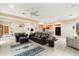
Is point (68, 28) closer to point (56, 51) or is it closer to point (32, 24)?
point (56, 51)

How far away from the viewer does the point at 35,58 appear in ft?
11.4

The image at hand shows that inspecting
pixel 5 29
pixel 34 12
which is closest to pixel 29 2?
pixel 34 12

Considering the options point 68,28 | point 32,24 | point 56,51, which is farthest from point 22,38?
point 68,28

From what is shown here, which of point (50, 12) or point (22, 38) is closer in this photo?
point (50, 12)

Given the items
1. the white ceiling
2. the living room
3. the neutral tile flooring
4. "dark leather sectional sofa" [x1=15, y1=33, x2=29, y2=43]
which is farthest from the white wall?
"dark leather sectional sofa" [x1=15, y1=33, x2=29, y2=43]

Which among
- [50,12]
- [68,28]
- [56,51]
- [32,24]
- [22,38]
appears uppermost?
[50,12]

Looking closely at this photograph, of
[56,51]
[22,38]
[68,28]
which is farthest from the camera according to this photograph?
[22,38]

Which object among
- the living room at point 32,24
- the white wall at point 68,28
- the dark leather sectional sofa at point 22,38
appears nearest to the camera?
the living room at point 32,24

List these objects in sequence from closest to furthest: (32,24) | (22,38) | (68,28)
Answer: (68,28) < (32,24) < (22,38)

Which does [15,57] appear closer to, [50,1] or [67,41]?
[50,1]

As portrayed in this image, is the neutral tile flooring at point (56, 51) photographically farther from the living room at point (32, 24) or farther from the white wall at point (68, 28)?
the white wall at point (68, 28)

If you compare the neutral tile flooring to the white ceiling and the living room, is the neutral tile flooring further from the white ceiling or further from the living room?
the white ceiling

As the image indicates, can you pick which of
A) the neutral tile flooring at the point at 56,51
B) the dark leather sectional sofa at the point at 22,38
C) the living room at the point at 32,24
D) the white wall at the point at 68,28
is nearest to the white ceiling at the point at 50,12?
the living room at the point at 32,24

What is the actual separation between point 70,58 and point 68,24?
5.33 feet
